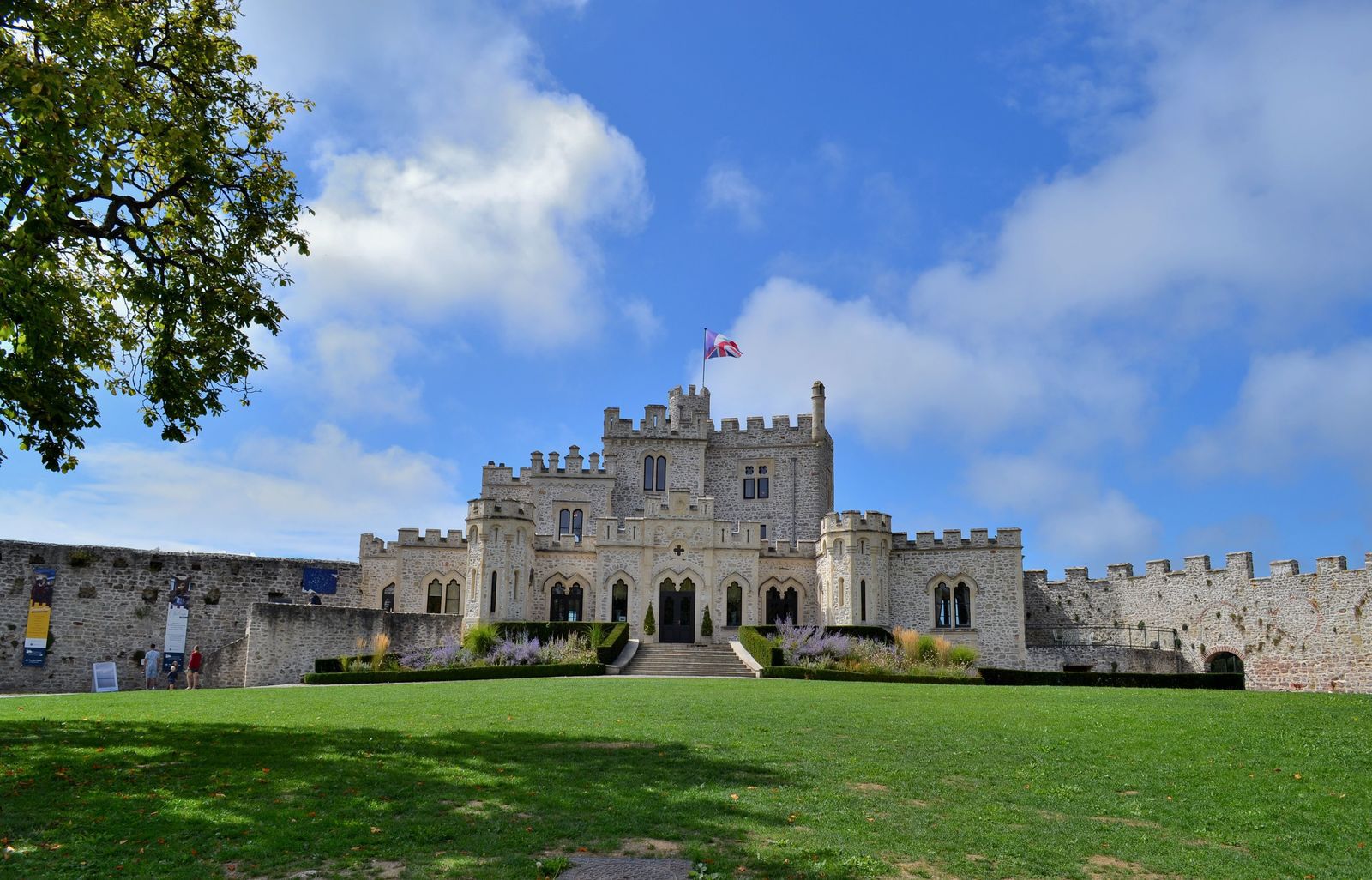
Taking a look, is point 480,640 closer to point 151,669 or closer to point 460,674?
point 460,674

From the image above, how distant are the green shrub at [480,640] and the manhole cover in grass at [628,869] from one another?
27488mm

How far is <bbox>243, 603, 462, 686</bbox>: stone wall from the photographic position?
3266 cm

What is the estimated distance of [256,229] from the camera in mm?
15992

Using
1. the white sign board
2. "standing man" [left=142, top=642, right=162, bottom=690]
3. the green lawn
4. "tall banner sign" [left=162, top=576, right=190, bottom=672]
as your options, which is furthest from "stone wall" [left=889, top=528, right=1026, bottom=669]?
the white sign board

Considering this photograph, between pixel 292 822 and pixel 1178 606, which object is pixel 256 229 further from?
pixel 1178 606

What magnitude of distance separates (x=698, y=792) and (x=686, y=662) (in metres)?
24.5

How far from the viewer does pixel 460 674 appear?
1179 inches

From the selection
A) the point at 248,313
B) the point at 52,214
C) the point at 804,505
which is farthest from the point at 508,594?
the point at 52,214

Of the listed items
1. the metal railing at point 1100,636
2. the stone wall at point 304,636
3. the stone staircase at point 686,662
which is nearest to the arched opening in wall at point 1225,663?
the metal railing at point 1100,636

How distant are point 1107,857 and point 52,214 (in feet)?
45.3

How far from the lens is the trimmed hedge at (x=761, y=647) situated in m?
31.4

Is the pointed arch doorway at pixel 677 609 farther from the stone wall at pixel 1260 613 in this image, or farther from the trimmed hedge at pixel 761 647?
the stone wall at pixel 1260 613

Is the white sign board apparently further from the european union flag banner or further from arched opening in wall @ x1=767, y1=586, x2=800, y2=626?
arched opening in wall @ x1=767, y1=586, x2=800, y2=626

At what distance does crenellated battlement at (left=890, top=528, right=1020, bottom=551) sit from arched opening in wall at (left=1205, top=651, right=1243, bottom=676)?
8292 millimetres
